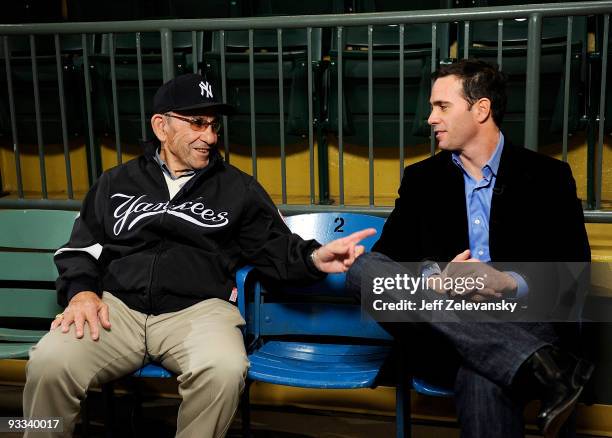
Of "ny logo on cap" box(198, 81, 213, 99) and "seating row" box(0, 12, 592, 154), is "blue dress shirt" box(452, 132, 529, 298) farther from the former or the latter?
"seating row" box(0, 12, 592, 154)

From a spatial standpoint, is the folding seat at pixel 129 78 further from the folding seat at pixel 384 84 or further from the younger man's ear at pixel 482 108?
the younger man's ear at pixel 482 108

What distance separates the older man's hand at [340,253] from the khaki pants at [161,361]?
336 mm

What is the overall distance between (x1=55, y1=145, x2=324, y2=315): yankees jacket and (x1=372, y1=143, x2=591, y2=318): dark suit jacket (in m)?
0.32

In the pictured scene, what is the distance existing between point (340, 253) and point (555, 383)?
728mm

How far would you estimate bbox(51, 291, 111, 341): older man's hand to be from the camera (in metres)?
2.16

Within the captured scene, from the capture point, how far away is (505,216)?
2.11m

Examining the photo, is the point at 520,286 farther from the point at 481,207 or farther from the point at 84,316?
the point at 84,316

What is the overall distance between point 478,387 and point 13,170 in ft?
11.3

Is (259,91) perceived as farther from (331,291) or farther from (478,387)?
(478,387)

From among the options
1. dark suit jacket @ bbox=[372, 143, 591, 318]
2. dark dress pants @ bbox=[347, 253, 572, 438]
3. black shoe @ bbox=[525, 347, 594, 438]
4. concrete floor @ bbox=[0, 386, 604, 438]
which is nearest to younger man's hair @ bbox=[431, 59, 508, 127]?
dark suit jacket @ bbox=[372, 143, 591, 318]

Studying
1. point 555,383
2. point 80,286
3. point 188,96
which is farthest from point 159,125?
point 555,383

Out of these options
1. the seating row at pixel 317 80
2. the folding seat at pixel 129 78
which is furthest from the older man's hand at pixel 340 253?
the folding seat at pixel 129 78

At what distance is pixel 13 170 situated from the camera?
4.34 m

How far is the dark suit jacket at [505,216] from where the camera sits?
2.05 meters
